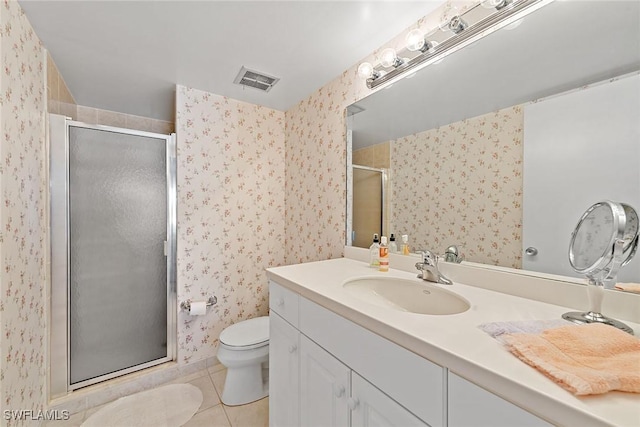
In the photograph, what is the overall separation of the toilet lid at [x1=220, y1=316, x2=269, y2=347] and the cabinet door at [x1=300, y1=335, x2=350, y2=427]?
724 millimetres

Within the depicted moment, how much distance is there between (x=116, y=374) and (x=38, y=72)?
6.33 feet

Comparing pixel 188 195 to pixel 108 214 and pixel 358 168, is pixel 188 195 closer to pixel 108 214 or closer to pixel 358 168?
pixel 108 214

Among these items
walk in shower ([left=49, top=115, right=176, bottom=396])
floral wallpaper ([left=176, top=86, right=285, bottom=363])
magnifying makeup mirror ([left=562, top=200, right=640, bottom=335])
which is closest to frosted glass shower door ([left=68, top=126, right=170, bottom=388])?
walk in shower ([left=49, top=115, right=176, bottom=396])

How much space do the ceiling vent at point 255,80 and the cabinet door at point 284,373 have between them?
1531 mm

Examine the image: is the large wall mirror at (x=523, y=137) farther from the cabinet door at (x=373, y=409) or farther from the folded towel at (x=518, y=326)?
the cabinet door at (x=373, y=409)

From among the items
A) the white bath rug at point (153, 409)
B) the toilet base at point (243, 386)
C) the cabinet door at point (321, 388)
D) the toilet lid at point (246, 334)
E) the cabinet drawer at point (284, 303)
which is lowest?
the white bath rug at point (153, 409)

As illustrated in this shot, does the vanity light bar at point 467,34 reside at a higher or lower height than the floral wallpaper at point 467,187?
higher

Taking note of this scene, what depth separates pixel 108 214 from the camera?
185 cm

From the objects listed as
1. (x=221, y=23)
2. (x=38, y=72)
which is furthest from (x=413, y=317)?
(x=38, y=72)

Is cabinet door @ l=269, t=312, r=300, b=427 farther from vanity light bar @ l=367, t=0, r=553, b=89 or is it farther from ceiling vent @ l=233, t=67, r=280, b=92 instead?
ceiling vent @ l=233, t=67, r=280, b=92

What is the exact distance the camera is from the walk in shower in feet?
5.53

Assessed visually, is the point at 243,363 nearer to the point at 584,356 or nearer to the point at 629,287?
the point at 584,356

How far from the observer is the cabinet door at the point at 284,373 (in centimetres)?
113

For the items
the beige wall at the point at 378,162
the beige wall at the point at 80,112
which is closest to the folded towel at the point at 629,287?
the beige wall at the point at 378,162
